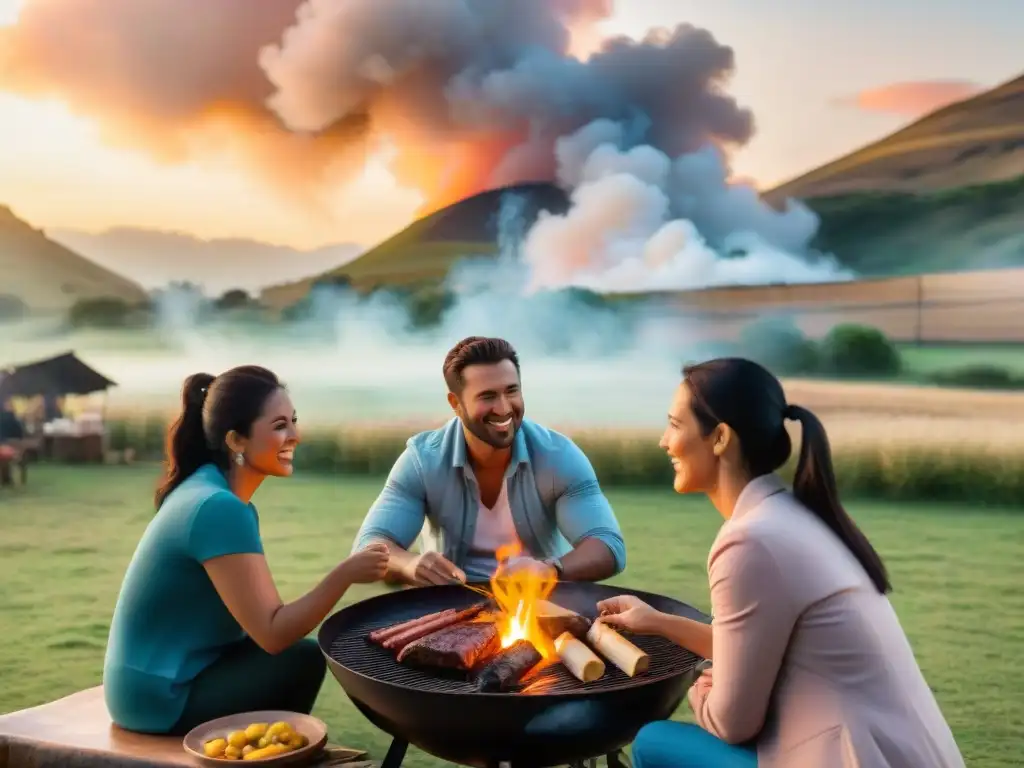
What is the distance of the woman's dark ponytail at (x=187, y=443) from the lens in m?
2.60

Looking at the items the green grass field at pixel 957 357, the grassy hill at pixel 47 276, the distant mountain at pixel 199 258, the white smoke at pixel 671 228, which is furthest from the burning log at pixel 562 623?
the grassy hill at pixel 47 276

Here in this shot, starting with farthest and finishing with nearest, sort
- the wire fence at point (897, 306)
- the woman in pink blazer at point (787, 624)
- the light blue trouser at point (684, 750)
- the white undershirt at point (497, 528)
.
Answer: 1. the wire fence at point (897, 306)
2. the white undershirt at point (497, 528)
3. the light blue trouser at point (684, 750)
4. the woman in pink blazer at point (787, 624)

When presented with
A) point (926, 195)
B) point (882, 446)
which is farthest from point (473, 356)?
point (926, 195)

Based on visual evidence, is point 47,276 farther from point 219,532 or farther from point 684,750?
point 684,750

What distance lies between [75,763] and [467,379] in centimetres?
139

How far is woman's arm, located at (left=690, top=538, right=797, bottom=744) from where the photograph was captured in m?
1.82

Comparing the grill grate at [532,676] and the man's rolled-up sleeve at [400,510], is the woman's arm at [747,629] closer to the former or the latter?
the grill grate at [532,676]

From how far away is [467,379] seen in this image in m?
3.10

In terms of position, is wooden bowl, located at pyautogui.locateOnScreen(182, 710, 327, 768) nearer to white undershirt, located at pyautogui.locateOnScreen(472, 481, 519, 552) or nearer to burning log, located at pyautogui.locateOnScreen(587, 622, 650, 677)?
burning log, located at pyautogui.locateOnScreen(587, 622, 650, 677)

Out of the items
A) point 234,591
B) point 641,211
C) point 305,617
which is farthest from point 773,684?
point 641,211

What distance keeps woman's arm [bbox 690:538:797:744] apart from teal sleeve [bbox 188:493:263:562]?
1086mm

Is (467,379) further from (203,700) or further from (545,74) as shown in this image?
(545,74)

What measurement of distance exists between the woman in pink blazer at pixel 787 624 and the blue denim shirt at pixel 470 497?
1.18 meters

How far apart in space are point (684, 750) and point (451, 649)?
528 mm
